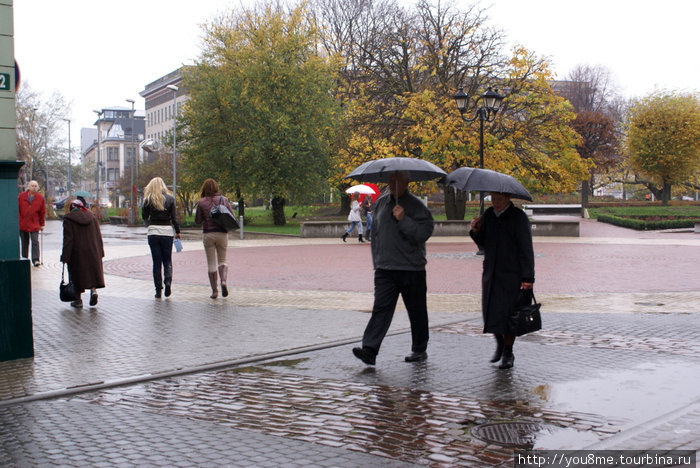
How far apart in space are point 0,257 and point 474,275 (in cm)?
1033

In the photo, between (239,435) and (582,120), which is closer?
(239,435)

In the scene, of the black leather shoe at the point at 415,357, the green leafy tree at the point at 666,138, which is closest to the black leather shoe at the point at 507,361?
the black leather shoe at the point at 415,357

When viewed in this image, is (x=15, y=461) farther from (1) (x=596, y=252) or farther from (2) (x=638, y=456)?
(1) (x=596, y=252)

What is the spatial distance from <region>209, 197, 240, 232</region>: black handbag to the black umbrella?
552cm

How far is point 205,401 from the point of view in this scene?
5562 millimetres

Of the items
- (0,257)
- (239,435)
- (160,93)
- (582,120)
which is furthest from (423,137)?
(160,93)

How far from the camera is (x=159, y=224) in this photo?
37.8 feet

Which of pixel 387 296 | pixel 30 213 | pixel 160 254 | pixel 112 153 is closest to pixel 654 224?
pixel 30 213

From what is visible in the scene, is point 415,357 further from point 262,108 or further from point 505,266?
point 262,108

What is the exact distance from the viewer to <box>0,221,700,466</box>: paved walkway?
14.6 ft

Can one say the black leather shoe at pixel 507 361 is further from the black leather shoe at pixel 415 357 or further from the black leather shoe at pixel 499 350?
the black leather shoe at pixel 415 357

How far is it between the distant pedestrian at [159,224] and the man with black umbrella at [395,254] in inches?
220

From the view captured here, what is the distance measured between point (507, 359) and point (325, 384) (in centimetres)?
165

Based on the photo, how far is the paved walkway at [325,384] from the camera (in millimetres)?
4438
